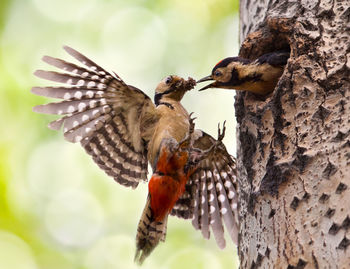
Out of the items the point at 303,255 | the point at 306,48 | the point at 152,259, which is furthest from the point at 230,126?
the point at 303,255

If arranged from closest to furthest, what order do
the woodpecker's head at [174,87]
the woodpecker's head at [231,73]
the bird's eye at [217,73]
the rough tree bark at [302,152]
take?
the rough tree bark at [302,152], the woodpecker's head at [231,73], the bird's eye at [217,73], the woodpecker's head at [174,87]

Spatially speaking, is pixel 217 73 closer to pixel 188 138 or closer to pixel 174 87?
pixel 188 138

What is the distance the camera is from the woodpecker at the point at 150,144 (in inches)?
145

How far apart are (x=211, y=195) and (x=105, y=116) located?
1.14m

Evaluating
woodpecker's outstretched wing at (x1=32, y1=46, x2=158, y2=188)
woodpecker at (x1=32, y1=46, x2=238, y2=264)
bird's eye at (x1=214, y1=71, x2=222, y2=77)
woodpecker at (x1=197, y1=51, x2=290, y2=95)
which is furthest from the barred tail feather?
woodpecker at (x1=197, y1=51, x2=290, y2=95)

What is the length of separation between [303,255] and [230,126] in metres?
4.30

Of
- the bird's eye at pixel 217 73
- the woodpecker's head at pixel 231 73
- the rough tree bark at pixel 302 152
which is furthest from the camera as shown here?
the bird's eye at pixel 217 73

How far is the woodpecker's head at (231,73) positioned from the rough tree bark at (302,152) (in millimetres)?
338

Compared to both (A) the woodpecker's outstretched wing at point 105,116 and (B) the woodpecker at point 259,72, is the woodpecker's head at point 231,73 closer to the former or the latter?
(B) the woodpecker at point 259,72

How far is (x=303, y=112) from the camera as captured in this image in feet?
7.78

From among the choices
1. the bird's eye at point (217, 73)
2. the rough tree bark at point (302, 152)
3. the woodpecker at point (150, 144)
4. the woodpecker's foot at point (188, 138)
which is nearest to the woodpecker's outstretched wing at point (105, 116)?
the woodpecker at point (150, 144)

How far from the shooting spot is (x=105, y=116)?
3.92 meters

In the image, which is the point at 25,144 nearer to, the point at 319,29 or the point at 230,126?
the point at 230,126

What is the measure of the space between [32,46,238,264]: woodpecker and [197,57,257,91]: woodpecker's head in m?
0.38
